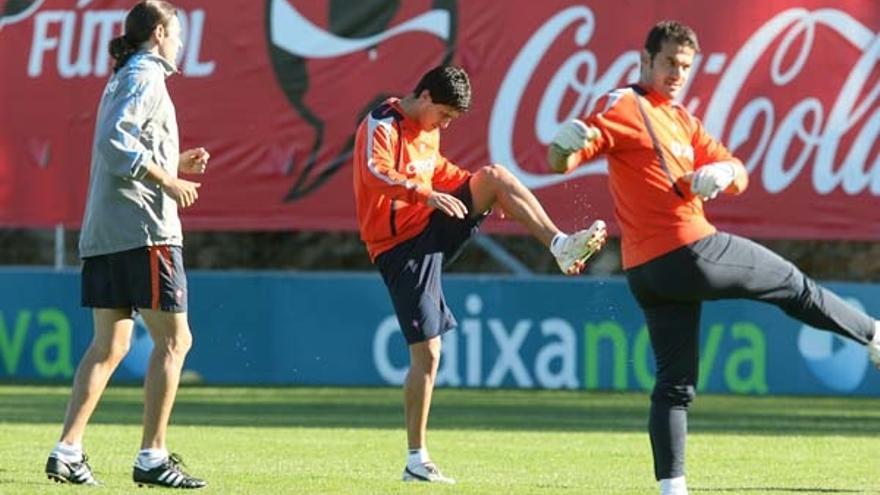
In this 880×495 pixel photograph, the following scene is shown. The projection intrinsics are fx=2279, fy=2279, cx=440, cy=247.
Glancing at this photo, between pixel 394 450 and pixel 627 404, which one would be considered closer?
pixel 394 450

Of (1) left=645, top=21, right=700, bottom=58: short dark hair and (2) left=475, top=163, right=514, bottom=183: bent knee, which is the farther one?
(2) left=475, top=163, right=514, bottom=183: bent knee

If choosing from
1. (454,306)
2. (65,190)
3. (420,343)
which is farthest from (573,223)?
(420,343)

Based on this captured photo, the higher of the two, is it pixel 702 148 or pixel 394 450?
pixel 702 148

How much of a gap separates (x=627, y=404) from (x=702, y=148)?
27.9ft

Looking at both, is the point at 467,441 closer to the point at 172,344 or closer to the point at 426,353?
the point at 426,353

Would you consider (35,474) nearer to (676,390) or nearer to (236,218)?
(676,390)

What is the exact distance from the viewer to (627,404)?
1731 centimetres

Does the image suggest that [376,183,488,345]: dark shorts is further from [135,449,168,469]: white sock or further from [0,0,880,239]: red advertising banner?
[0,0,880,239]: red advertising banner

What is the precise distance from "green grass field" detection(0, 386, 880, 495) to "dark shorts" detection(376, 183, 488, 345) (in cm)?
74

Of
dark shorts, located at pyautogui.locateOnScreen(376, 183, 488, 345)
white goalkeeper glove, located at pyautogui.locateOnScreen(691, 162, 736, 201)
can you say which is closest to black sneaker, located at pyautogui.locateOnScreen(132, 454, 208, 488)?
dark shorts, located at pyautogui.locateOnScreen(376, 183, 488, 345)

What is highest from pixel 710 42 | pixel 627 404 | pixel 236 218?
pixel 710 42

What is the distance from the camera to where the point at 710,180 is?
8445mm

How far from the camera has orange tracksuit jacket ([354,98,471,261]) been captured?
34.2 ft

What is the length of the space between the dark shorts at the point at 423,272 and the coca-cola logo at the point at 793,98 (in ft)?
25.1
